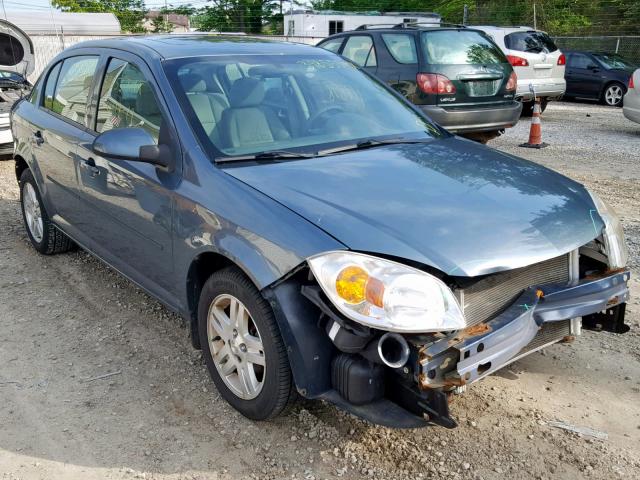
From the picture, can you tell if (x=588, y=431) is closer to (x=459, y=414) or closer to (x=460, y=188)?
(x=459, y=414)

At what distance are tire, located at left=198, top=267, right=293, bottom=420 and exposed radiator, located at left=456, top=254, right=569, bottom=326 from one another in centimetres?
78

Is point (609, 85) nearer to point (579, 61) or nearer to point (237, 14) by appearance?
point (579, 61)

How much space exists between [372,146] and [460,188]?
70cm

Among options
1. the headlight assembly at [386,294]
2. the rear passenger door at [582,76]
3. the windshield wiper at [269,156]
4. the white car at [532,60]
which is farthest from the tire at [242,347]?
the rear passenger door at [582,76]

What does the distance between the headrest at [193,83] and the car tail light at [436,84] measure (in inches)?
224

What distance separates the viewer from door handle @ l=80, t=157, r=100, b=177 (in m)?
4.00

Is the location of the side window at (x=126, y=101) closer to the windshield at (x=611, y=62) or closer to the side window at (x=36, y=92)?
the side window at (x=36, y=92)

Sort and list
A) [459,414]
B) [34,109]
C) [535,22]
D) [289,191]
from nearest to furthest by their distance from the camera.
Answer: [289,191], [459,414], [34,109], [535,22]

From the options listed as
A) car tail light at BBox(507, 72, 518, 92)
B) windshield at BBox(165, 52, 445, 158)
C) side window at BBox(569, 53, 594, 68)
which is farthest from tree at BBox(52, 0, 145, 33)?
windshield at BBox(165, 52, 445, 158)

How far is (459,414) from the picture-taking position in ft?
10.3

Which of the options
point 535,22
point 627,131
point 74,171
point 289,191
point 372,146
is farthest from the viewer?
point 535,22

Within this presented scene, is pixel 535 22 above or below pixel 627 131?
above

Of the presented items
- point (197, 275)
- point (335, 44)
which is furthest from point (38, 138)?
point (335, 44)

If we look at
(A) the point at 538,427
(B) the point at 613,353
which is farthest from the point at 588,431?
(B) the point at 613,353
